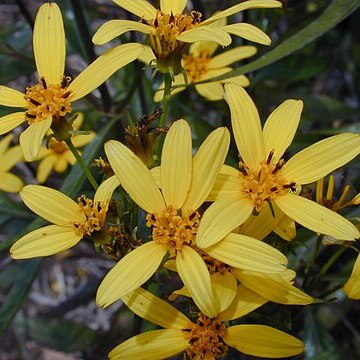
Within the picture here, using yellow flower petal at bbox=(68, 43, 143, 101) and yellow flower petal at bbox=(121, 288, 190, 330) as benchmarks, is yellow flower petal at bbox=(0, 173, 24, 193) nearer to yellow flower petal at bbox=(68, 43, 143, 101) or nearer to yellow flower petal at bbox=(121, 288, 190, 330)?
yellow flower petal at bbox=(68, 43, 143, 101)

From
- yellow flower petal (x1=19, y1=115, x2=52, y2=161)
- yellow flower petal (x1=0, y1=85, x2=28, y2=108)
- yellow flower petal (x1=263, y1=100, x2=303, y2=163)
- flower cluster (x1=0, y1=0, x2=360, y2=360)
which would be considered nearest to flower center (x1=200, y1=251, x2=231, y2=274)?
flower cluster (x1=0, y1=0, x2=360, y2=360)

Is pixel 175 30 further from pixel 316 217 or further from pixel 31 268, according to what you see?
pixel 31 268

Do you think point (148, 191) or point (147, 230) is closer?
point (148, 191)

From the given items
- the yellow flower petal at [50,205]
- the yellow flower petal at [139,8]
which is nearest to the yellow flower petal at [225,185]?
the yellow flower petal at [50,205]

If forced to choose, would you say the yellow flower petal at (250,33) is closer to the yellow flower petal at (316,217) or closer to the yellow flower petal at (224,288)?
the yellow flower petal at (316,217)

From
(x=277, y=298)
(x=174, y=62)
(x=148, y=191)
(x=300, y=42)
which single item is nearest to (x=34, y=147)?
(x=148, y=191)

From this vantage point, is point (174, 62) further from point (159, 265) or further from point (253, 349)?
point (253, 349)
